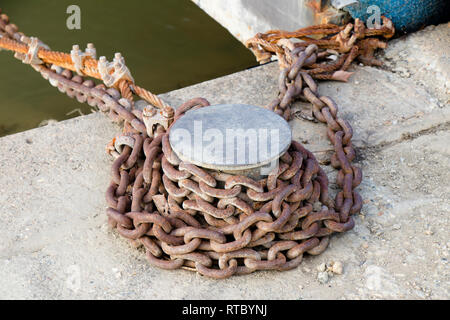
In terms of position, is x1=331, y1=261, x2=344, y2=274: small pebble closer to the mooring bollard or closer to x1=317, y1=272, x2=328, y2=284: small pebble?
x1=317, y1=272, x2=328, y2=284: small pebble

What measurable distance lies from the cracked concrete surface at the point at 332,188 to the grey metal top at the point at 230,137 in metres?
0.51

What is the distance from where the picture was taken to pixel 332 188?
2.78 metres

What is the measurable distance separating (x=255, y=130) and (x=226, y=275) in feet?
2.09

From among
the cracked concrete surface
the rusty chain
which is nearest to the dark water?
the cracked concrete surface

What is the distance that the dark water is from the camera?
4809mm

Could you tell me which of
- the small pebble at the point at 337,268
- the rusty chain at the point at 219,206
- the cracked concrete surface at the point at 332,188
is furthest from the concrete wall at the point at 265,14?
the small pebble at the point at 337,268

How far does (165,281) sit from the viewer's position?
2.33 metres

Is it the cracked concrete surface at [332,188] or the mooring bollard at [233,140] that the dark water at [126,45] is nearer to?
the cracked concrete surface at [332,188]

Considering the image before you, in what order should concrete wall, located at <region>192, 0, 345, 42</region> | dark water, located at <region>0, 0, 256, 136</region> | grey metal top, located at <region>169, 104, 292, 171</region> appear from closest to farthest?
grey metal top, located at <region>169, 104, 292, 171</region>
concrete wall, located at <region>192, 0, 345, 42</region>
dark water, located at <region>0, 0, 256, 136</region>

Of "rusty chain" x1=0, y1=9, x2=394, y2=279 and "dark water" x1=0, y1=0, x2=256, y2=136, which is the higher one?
"rusty chain" x1=0, y1=9, x2=394, y2=279

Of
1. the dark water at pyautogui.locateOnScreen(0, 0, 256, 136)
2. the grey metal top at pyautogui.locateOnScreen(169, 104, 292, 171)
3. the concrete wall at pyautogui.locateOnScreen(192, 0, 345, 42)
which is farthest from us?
the dark water at pyautogui.locateOnScreen(0, 0, 256, 136)

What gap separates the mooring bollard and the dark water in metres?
2.47

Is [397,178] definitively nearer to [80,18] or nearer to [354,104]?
[354,104]

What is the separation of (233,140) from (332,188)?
72cm
